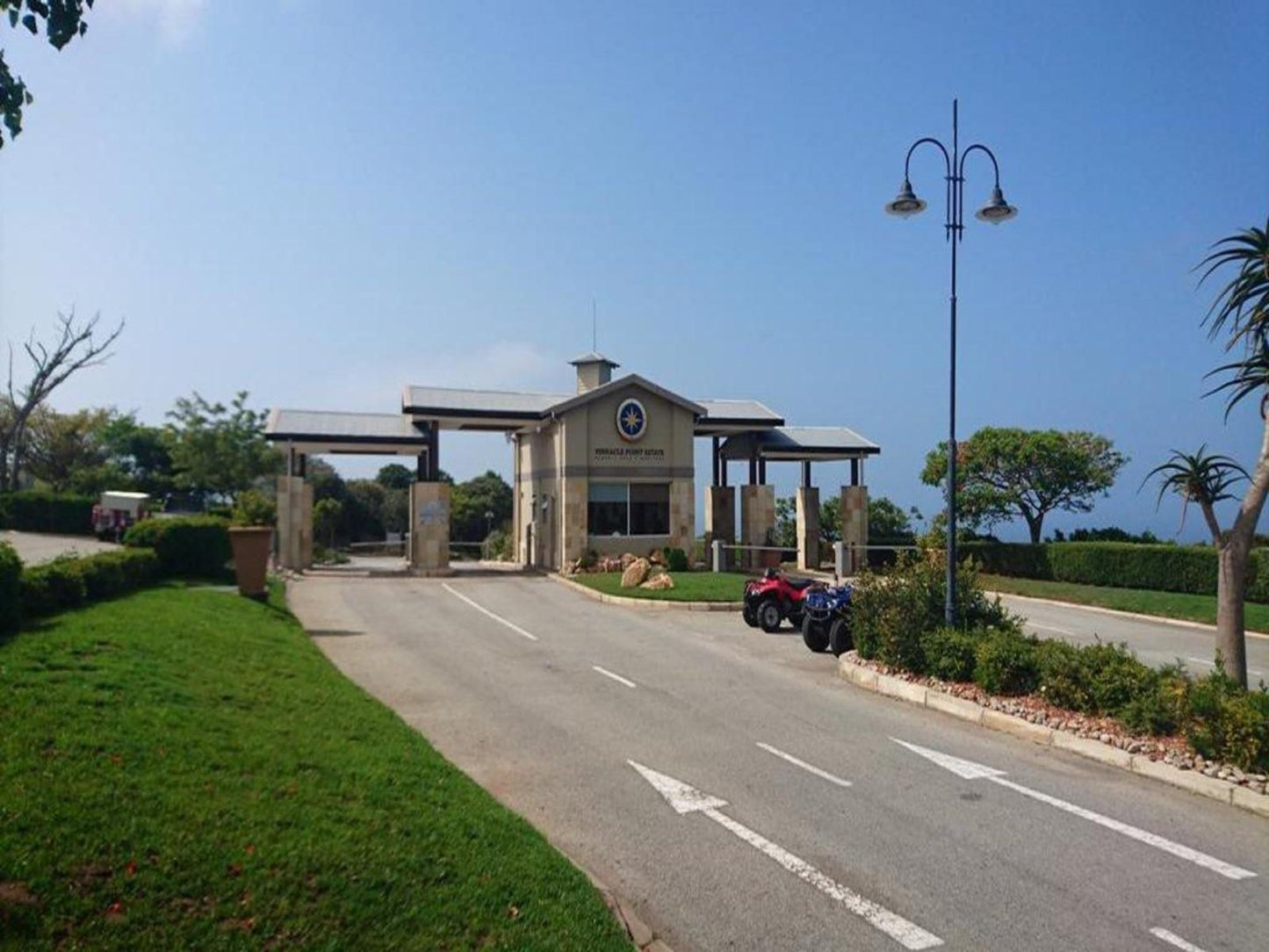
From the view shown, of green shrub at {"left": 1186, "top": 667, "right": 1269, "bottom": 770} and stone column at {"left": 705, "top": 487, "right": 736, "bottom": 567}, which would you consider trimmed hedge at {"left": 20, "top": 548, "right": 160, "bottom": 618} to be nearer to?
green shrub at {"left": 1186, "top": 667, "right": 1269, "bottom": 770}

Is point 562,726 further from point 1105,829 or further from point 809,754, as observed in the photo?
point 1105,829

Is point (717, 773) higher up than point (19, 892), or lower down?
lower down

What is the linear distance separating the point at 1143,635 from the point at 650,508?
58.3 ft

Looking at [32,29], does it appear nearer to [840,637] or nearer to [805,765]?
[805,765]

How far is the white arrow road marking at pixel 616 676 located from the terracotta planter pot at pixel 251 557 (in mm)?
8533

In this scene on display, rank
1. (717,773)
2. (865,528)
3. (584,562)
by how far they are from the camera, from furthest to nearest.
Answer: (865,528), (584,562), (717,773)

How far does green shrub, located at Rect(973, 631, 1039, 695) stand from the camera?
11.9 meters

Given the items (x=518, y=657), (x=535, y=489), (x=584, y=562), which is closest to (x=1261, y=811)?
(x=518, y=657)

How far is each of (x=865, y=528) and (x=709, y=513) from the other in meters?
6.76

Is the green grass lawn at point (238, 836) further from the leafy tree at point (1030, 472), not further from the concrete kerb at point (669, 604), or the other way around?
the leafy tree at point (1030, 472)

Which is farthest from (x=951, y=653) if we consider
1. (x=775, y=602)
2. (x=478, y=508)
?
(x=478, y=508)

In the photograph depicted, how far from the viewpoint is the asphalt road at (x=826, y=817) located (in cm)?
605

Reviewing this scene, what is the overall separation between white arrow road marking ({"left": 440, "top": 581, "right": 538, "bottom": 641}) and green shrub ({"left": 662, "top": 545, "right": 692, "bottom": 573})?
7.63m

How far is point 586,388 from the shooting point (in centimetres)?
3834
